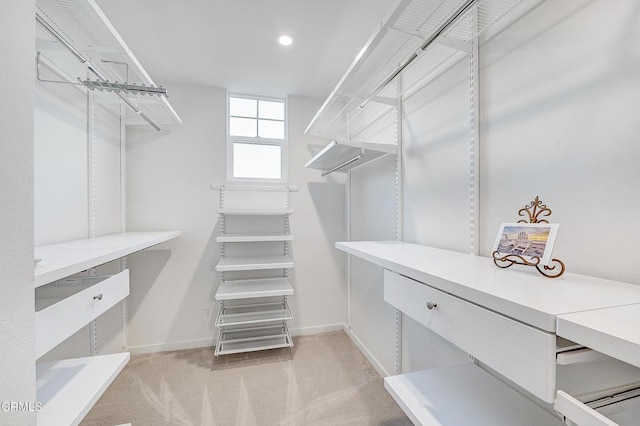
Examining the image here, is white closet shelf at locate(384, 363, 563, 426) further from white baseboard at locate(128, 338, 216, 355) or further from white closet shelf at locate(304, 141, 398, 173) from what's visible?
white baseboard at locate(128, 338, 216, 355)

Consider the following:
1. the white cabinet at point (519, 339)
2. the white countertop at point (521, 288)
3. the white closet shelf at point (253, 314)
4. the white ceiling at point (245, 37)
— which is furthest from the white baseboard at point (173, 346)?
the white ceiling at point (245, 37)

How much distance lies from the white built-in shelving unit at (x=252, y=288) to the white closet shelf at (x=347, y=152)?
0.57m

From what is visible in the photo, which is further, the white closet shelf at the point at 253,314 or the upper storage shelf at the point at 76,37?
the white closet shelf at the point at 253,314

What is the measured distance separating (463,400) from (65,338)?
1422mm

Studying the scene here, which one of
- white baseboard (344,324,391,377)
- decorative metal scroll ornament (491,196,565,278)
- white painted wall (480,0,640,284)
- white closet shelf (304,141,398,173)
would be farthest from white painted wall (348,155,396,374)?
decorative metal scroll ornament (491,196,565,278)

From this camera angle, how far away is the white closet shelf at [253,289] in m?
2.24

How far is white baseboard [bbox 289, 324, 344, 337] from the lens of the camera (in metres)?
2.84

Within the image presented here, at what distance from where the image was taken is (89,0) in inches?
39.6

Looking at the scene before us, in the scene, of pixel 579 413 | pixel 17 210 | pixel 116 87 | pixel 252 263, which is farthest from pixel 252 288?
pixel 579 413

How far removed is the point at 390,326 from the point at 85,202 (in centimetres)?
238

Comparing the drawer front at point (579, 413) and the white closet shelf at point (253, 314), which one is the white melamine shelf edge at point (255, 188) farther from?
the drawer front at point (579, 413)

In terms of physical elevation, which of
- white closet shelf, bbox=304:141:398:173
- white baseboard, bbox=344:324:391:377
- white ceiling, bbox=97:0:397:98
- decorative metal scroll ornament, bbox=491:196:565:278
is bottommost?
white baseboard, bbox=344:324:391:377

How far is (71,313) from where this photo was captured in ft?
3.12

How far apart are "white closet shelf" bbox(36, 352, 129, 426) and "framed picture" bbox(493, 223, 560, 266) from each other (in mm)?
1562
